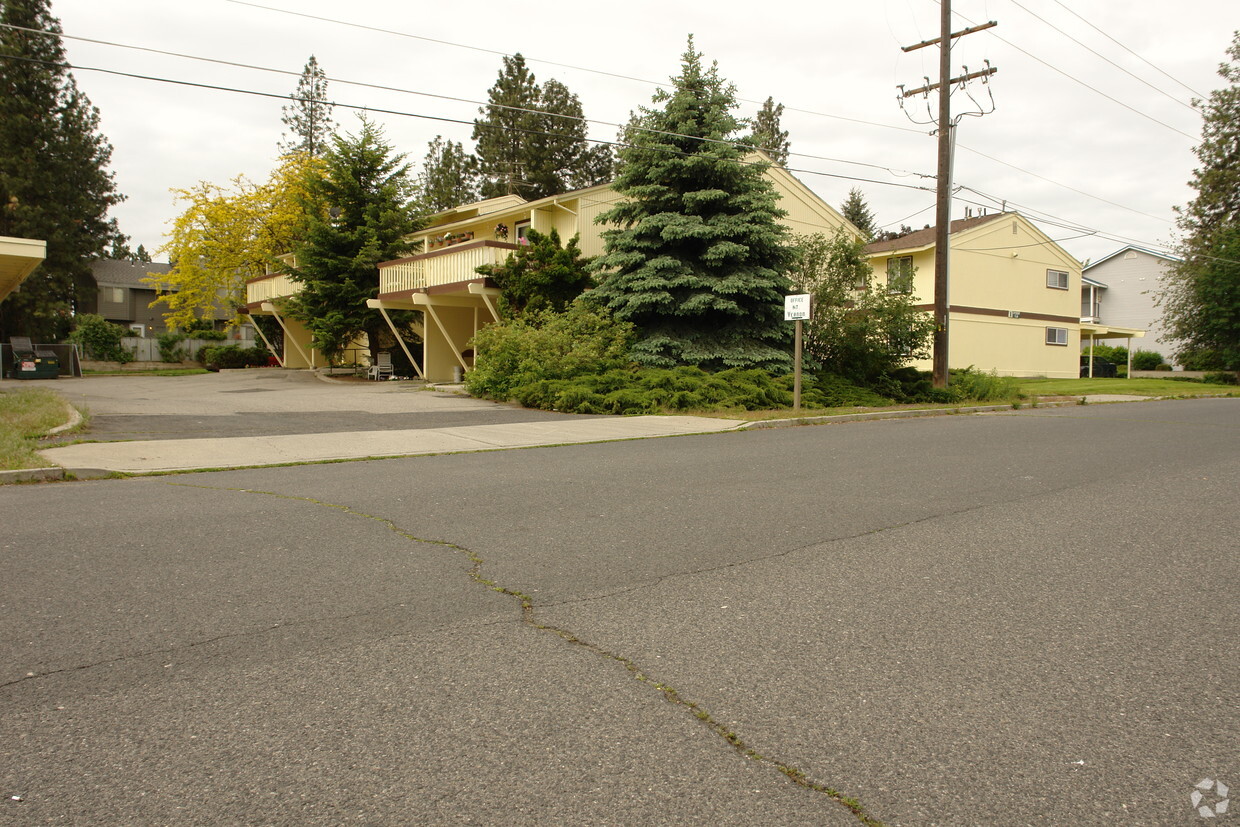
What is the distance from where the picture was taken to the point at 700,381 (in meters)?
19.2

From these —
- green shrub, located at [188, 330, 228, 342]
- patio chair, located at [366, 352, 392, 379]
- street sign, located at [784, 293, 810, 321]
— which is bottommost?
patio chair, located at [366, 352, 392, 379]

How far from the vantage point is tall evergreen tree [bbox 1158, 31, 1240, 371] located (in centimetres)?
3922

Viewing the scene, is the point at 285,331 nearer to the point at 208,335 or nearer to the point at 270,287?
the point at 270,287

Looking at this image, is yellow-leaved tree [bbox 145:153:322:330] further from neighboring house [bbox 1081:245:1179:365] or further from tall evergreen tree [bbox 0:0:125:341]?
neighboring house [bbox 1081:245:1179:365]

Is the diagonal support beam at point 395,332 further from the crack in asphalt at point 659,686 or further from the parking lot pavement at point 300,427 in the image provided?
the crack in asphalt at point 659,686

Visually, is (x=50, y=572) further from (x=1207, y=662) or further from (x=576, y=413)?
(x=576, y=413)

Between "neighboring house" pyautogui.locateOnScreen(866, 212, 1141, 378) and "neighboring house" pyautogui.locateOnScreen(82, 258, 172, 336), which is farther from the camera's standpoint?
"neighboring house" pyautogui.locateOnScreen(82, 258, 172, 336)

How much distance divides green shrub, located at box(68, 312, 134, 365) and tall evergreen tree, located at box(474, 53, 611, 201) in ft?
81.2

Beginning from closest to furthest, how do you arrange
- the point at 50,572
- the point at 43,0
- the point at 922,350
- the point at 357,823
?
1. the point at 357,823
2. the point at 50,572
3. the point at 922,350
4. the point at 43,0

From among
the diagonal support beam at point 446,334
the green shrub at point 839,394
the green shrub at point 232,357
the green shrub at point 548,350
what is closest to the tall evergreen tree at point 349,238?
the diagonal support beam at point 446,334

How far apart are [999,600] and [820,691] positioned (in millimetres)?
1880

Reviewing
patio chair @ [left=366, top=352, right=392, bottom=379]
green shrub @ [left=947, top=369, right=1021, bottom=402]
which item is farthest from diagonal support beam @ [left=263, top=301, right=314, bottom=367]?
green shrub @ [left=947, top=369, right=1021, bottom=402]

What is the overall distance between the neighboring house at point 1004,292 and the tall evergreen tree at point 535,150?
23.2m

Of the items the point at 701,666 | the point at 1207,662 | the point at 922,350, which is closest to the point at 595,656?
Result: the point at 701,666
